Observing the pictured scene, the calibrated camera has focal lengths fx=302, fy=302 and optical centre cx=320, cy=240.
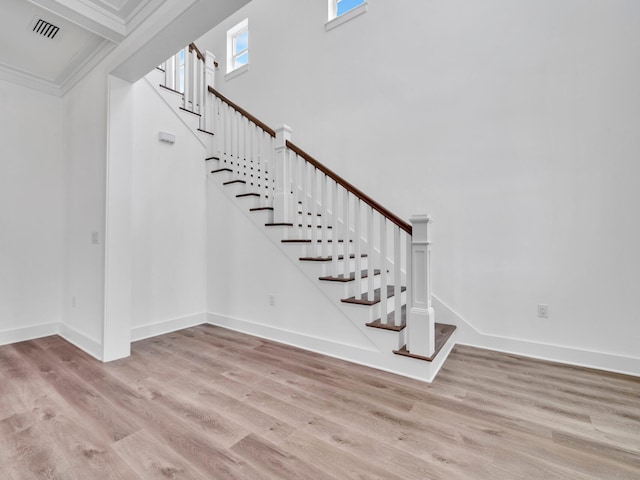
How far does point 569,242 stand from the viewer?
103 inches

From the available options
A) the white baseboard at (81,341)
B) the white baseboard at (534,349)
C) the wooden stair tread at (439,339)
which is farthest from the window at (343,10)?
the white baseboard at (81,341)

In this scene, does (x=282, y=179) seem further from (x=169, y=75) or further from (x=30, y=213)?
(x=30, y=213)

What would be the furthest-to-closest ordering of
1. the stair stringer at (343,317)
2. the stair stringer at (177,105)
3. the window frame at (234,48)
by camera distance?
the window frame at (234,48) < the stair stringer at (177,105) < the stair stringer at (343,317)

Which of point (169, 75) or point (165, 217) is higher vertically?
point (169, 75)

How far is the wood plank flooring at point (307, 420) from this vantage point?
4.63ft

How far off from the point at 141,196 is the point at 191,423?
245 cm

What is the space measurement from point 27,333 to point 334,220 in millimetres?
3404

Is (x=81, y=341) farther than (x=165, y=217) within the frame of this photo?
No

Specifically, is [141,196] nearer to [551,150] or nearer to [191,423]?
[191,423]

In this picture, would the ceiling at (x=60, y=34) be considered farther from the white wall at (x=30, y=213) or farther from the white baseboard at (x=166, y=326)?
the white baseboard at (x=166, y=326)

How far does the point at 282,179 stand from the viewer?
10.7ft

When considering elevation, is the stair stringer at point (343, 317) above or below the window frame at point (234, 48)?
below

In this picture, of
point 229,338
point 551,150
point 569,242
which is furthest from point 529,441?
point 229,338

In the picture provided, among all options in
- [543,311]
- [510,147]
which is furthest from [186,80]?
[543,311]
